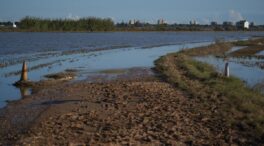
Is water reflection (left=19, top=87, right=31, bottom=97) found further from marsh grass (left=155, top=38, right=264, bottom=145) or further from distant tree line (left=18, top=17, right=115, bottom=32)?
distant tree line (left=18, top=17, right=115, bottom=32)

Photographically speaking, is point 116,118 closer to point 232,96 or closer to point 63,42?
point 232,96

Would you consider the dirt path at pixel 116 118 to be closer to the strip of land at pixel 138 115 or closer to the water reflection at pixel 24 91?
the strip of land at pixel 138 115

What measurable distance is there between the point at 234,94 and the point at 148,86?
4.61m

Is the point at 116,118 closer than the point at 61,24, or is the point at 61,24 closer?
the point at 116,118

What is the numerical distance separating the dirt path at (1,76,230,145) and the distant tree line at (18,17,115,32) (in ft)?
389

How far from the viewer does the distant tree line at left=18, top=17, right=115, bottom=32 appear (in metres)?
135

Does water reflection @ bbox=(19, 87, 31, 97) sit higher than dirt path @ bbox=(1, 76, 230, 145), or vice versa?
dirt path @ bbox=(1, 76, 230, 145)

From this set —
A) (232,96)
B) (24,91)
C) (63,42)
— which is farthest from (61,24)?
(232,96)

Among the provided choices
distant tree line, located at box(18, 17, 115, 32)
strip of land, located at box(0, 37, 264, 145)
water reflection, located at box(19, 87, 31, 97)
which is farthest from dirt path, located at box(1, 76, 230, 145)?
distant tree line, located at box(18, 17, 115, 32)

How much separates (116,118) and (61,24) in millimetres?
129684

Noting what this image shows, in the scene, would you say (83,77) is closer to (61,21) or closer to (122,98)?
(122,98)

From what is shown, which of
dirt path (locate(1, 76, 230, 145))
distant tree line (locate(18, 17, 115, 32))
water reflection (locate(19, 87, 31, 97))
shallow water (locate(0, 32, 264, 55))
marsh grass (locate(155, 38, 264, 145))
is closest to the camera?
dirt path (locate(1, 76, 230, 145))

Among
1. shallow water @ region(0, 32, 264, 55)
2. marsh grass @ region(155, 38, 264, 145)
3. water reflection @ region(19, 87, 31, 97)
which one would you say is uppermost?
marsh grass @ region(155, 38, 264, 145)

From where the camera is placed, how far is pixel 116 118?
13039mm
